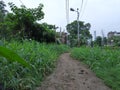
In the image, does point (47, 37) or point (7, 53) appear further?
point (47, 37)

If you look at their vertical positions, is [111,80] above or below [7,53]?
below

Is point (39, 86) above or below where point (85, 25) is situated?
below

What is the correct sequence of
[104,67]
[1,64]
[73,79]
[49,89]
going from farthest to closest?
[104,67] < [73,79] < [49,89] < [1,64]

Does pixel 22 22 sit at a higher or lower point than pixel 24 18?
lower

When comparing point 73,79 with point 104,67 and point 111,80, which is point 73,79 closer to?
point 111,80

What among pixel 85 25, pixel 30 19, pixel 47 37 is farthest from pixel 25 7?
pixel 85 25

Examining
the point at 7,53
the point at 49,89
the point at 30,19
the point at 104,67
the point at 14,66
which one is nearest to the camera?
the point at 7,53

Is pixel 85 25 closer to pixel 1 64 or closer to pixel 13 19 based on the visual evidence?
pixel 13 19

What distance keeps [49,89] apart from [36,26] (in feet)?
34.6

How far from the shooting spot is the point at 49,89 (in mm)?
4598

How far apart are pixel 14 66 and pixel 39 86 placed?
0.74 metres

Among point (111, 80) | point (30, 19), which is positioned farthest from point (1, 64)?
point (30, 19)

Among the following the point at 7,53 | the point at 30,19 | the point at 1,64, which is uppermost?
the point at 30,19

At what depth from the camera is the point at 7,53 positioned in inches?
26.4
